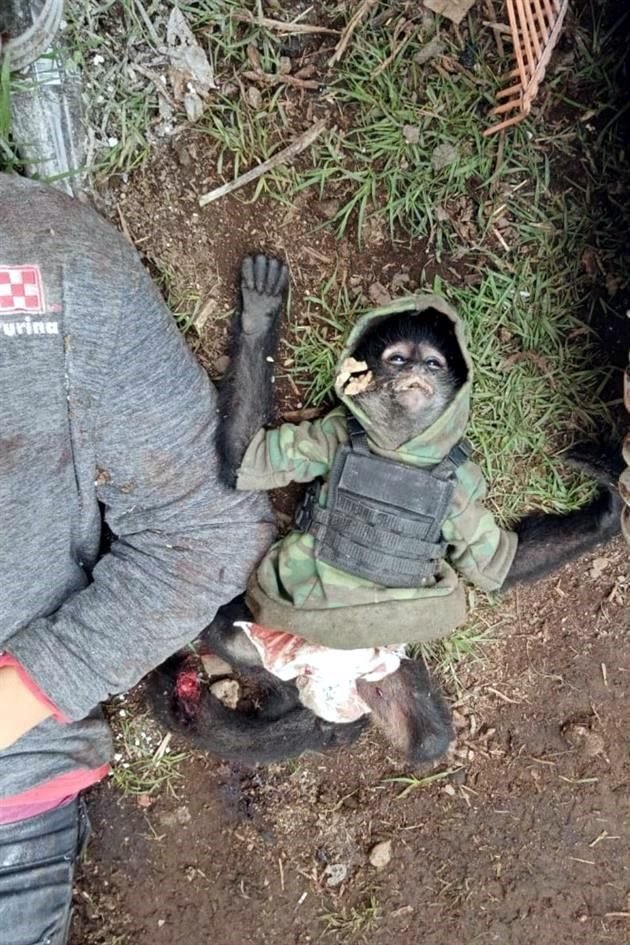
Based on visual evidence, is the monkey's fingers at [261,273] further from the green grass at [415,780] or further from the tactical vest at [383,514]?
the green grass at [415,780]

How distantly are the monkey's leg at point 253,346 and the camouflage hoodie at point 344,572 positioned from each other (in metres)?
0.08

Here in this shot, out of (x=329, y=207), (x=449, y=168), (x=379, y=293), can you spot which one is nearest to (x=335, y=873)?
(x=379, y=293)

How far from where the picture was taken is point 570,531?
2.69 m

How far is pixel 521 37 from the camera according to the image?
234cm

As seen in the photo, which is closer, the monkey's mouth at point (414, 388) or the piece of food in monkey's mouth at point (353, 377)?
the monkey's mouth at point (414, 388)

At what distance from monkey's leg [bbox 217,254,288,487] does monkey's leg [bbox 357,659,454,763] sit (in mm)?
890

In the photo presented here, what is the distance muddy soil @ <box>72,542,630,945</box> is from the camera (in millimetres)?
3010

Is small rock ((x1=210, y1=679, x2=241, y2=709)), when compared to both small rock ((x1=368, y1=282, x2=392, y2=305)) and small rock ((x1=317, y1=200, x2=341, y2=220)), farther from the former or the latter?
small rock ((x1=317, y1=200, x2=341, y2=220))

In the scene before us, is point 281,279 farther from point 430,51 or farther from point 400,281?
point 430,51

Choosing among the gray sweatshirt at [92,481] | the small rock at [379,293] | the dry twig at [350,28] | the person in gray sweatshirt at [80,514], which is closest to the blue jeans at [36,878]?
the person in gray sweatshirt at [80,514]

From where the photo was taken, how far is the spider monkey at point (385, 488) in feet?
7.12

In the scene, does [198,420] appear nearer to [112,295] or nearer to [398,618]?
[112,295]

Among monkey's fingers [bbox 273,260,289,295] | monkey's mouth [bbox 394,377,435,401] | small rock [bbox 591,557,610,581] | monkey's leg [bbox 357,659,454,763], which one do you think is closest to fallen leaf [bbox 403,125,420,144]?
monkey's fingers [bbox 273,260,289,295]

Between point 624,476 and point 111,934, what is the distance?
2.23m
